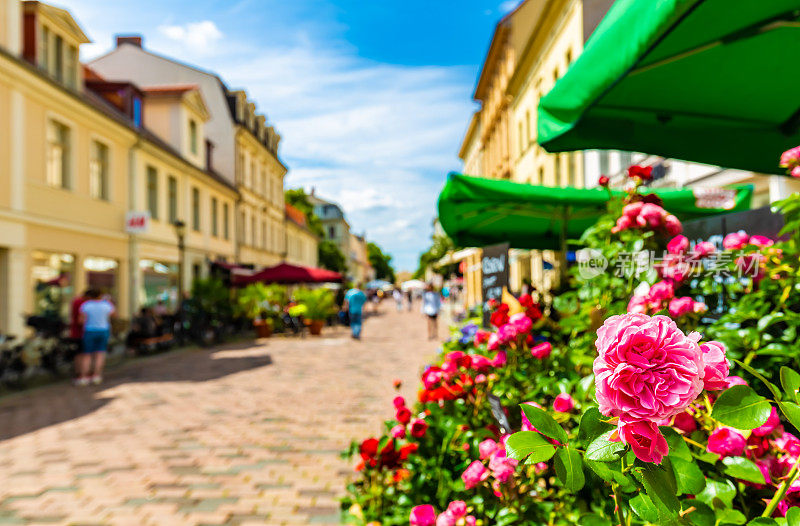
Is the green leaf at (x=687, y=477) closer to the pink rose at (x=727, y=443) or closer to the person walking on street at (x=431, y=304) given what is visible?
the pink rose at (x=727, y=443)

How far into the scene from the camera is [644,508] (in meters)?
0.94

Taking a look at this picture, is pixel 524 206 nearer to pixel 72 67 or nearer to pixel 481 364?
pixel 481 364

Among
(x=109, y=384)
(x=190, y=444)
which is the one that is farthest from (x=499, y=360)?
(x=109, y=384)

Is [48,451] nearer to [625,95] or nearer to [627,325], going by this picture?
[625,95]

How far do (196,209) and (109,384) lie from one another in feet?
49.5

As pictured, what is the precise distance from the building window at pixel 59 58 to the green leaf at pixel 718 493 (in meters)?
16.2

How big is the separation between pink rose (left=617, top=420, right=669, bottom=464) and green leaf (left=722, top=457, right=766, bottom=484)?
2.06 feet

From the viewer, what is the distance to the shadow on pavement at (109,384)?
6891 millimetres

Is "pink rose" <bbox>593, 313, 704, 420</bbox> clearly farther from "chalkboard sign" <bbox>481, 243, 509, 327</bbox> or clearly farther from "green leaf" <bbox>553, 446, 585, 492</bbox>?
"chalkboard sign" <bbox>481, 243, 509, 327</bbox>

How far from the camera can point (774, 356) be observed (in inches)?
74.0

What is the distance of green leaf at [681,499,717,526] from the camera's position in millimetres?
1122

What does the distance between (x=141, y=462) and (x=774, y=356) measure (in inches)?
195

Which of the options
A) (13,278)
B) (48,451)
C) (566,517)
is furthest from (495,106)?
(566,517)

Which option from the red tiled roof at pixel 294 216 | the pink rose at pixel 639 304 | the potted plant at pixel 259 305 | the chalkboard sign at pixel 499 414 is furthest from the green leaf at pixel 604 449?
the red tiled roof at pixel 294 216
